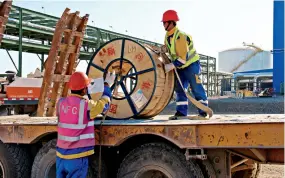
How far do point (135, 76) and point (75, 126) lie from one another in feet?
4.39

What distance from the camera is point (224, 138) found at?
136 inches

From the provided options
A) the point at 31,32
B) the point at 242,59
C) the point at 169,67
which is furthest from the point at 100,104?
the point at 242,59

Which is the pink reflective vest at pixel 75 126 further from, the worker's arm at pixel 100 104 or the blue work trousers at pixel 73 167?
the blue work trousers at pixel 73 167

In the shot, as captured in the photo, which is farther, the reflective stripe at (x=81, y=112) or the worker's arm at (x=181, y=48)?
the worker's arm at (x=181, y=48)

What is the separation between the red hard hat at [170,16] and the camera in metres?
5.13

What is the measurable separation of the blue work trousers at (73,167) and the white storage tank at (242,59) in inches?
1754

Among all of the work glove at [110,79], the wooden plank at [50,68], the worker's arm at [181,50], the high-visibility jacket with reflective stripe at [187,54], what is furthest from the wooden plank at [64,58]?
the worker's arm at [181,50]

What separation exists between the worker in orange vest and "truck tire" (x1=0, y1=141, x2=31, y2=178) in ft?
3.67

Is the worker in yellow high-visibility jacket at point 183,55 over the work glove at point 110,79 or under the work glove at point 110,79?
over

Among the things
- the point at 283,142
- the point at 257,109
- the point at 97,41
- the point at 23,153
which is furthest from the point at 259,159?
the point at 97,41

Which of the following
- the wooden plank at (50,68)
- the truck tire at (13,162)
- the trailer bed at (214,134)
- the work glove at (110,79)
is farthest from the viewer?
the wooden plank at (50,68)

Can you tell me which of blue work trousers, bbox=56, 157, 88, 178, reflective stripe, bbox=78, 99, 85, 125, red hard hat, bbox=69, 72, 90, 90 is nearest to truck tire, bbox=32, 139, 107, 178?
blue work trousers, bbox=56, 157, 88, 178

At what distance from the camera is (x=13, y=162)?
495 centimetres

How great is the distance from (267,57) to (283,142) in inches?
1813
